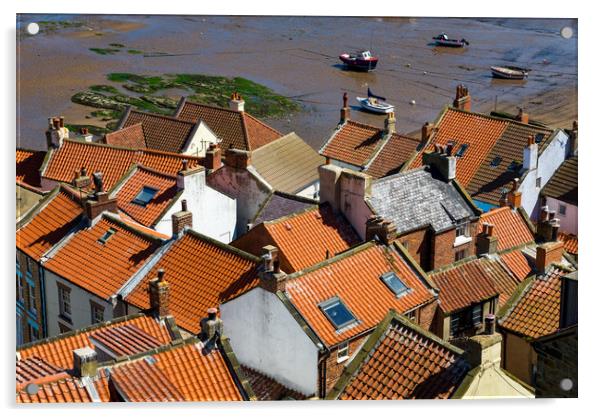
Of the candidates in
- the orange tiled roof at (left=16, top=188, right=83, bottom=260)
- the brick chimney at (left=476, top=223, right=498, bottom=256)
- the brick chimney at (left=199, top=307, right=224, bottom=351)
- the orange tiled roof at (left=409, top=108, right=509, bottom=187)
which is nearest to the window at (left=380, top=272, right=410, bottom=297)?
the brick chimney at (left=476, top=223, right=498, bottom=256)

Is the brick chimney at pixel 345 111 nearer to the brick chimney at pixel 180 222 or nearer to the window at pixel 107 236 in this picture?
the brick chimney at pixel 180 222

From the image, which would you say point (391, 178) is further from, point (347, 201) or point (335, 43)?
point (335, 43)

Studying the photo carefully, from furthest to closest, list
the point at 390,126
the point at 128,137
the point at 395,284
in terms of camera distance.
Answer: the point at 390,126 → the point at 128,137 → the point at 395,284

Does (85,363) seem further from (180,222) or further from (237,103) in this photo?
(237,103)

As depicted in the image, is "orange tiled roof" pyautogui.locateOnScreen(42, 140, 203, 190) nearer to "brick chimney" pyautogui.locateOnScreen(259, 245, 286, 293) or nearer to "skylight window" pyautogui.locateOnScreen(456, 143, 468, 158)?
"skylight window" pyautogui.locateOnScreen(456, 143, 468, 158)

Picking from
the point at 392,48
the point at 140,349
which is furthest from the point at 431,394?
the point at 392,48

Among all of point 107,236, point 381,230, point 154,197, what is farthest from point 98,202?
point 381,230
